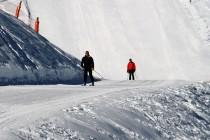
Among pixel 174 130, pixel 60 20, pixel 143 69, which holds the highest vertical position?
pixel 60 20

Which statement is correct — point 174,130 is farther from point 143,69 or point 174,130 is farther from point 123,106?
point 143,69

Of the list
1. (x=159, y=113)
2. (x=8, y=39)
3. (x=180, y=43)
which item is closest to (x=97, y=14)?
(x=180, y=43)

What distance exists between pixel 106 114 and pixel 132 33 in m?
26.1

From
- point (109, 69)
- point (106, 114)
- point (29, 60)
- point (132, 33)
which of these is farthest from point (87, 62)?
point (132, 33)

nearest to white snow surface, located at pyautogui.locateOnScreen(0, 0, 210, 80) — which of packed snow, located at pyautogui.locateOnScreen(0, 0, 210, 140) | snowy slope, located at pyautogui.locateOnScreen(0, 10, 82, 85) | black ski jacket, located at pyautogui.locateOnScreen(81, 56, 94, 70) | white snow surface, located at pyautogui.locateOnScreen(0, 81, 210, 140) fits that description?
packed snow, located at pyautogui.locateOnScreen(0, 0, 210, 140)

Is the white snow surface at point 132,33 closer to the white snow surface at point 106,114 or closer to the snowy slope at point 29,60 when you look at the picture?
the snowy slope at point 29,60

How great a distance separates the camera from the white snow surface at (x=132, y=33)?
36875mm

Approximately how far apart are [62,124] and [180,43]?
28.4 meters

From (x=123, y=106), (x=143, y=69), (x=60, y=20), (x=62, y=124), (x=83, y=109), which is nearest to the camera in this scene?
(x=62, y=124)

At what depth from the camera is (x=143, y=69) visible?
3666 cm

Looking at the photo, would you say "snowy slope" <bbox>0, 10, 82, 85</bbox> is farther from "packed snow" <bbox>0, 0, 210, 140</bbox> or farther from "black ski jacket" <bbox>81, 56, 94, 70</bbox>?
→ "black ski jacket" <bbox>81, 56, 94, 70</bbox>

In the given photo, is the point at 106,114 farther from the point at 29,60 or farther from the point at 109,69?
the point at 109,69

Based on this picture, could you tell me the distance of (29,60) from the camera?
26078 mm

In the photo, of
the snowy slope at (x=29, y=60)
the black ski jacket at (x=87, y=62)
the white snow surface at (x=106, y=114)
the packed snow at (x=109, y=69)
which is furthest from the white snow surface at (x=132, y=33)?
the white snow surface at (x=106, y=114)
